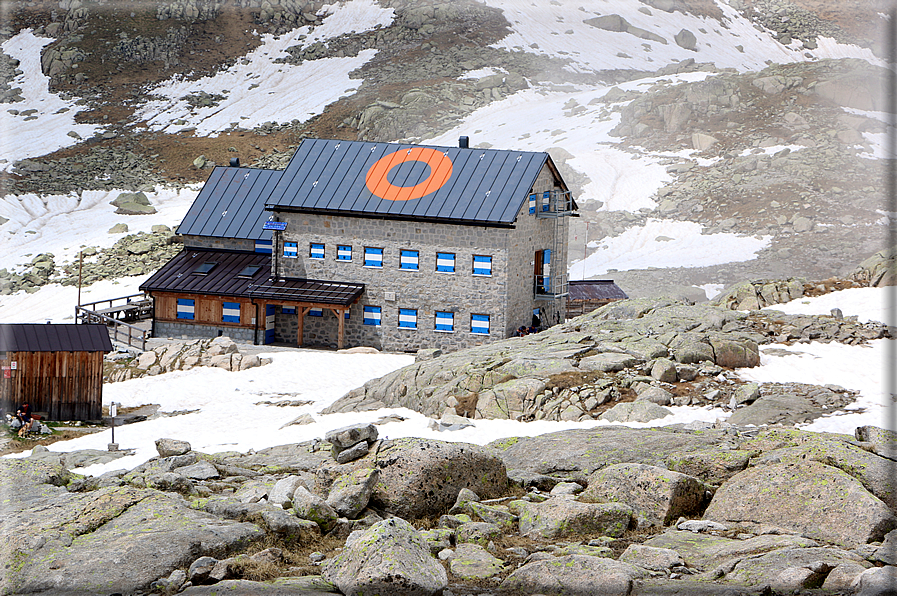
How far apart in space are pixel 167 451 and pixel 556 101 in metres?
76.2

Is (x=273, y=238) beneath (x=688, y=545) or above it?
above

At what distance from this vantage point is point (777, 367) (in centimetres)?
2258

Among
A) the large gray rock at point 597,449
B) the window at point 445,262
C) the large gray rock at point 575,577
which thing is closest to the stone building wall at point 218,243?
the window at point 445,262

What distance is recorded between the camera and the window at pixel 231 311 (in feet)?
124

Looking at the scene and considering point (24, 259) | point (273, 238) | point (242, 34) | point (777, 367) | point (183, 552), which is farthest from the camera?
point (242, 34)

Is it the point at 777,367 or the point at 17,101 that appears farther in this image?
the point at 17,101

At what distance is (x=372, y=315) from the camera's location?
1437 inches

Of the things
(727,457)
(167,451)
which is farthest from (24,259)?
(727,457)

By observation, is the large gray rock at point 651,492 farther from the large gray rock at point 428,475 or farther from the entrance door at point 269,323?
the entrance door at point 269,323

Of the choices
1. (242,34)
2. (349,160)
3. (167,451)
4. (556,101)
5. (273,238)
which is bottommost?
(167,451)

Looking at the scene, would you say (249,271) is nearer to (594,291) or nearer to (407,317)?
(407,317)

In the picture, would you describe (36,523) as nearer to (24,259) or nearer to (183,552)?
(183,552)

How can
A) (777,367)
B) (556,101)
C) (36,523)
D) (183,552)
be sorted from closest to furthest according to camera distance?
(183,552)
(36,523)
(777,367)
(556,101)

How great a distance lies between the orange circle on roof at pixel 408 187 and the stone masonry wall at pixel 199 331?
771 cm
